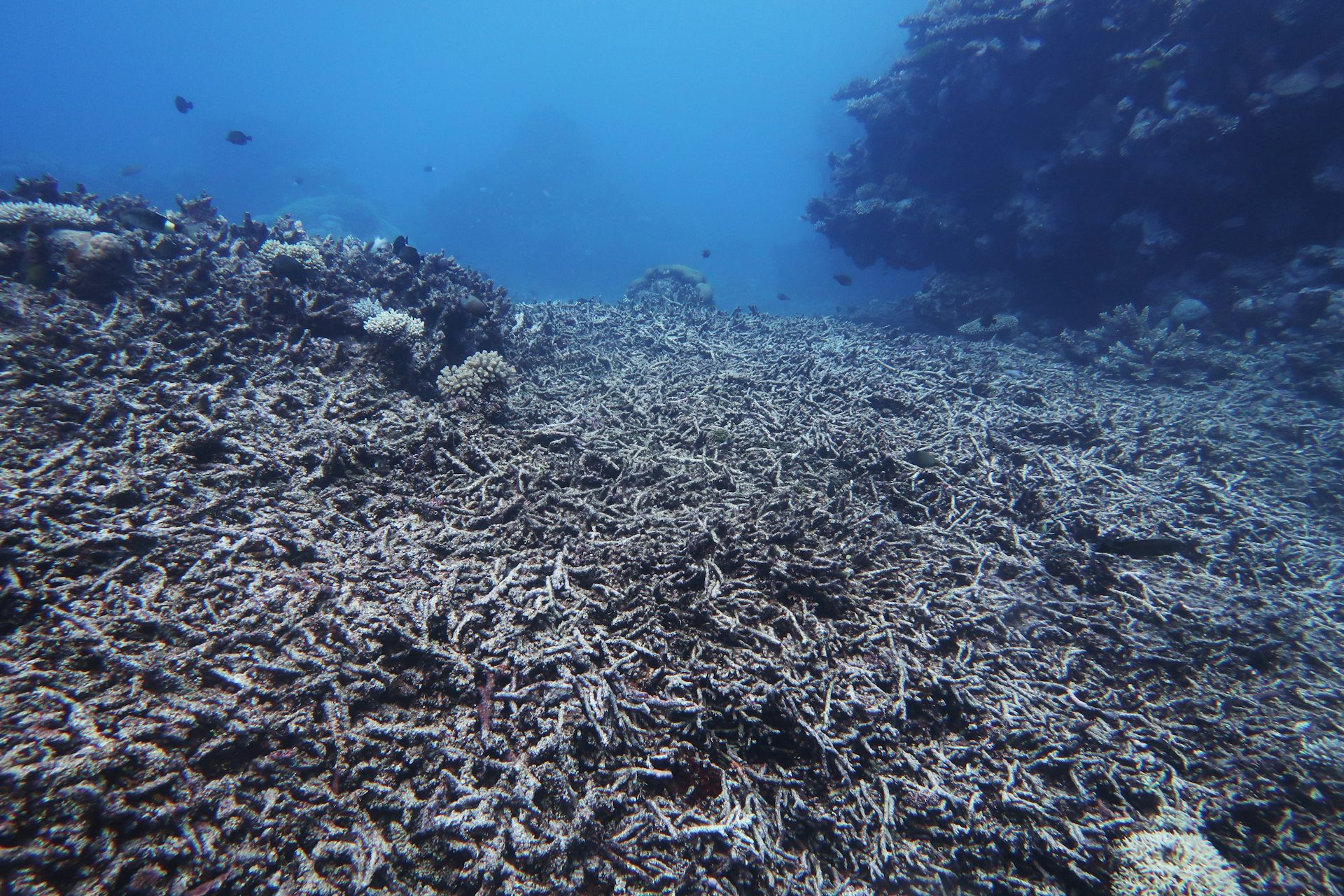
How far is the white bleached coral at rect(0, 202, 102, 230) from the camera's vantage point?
5.73 meters

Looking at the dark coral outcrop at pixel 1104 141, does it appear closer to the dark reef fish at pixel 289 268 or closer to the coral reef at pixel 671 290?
the coral reef at pixel 671 290

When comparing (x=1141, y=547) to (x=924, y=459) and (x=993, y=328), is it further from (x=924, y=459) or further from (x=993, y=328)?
(x=993, y=328)

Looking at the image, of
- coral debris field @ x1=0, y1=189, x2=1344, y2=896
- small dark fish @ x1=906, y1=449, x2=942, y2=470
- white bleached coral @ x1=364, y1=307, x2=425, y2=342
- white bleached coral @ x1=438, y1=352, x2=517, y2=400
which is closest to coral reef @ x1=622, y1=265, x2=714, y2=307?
white bleached coral @ x1=364, y1=307, x2=425, y2=342

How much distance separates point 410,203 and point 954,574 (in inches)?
3323

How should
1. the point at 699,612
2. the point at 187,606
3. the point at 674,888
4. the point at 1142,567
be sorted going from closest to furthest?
1. the point at 674,888
2. the point at 187,606
3. the point at 699,612
4. the point at 1142,567

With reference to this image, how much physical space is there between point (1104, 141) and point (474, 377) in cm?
1525

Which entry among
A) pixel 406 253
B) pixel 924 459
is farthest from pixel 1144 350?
pixel 406 253

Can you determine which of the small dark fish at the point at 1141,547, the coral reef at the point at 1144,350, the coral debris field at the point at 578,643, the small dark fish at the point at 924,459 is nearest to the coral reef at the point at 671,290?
the coral debris field at the point at 578,643

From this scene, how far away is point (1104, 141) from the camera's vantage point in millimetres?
11633

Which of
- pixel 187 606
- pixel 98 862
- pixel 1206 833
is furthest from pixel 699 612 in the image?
pixel 1206 833

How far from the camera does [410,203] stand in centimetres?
6981

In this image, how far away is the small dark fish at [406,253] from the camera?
8852 millimetres

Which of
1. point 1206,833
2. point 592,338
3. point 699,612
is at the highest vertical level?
point 592,338

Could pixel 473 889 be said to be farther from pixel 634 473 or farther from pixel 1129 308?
pixel 1129 308
